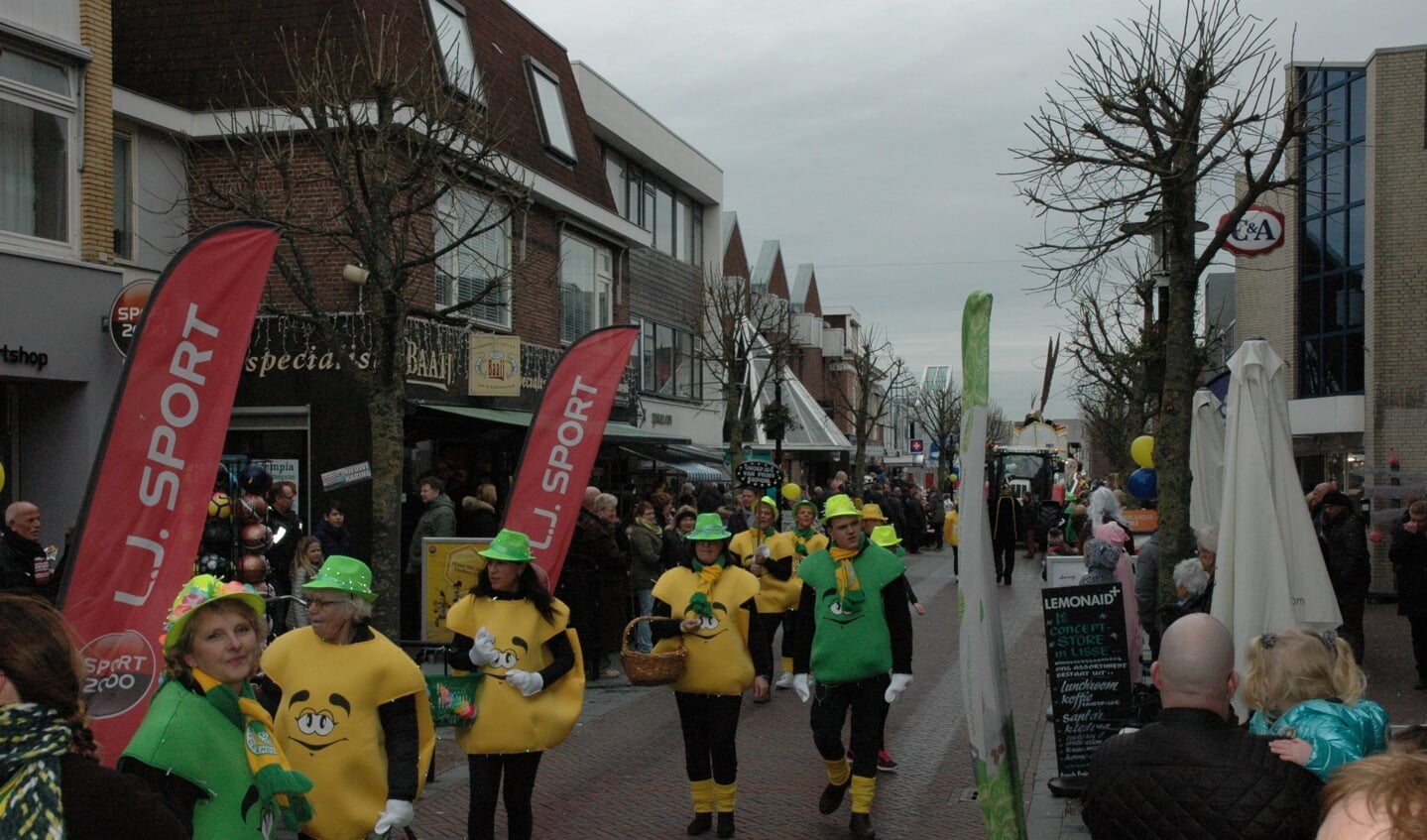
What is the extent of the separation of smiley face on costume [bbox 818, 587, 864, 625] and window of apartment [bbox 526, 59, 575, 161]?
55.6ft

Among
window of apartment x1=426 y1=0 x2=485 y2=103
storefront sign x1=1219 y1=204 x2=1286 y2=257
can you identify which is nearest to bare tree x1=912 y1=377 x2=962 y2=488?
window of apartment x1=426 y1=0 x2=485 y2=103

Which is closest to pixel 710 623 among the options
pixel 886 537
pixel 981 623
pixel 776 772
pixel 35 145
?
pixel 776 772

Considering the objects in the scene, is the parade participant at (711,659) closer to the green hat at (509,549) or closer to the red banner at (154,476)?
the green hat at (509,549)

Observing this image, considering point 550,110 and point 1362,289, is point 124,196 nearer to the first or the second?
point 550,110

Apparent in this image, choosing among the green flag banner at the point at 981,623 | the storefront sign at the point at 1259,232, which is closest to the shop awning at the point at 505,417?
the storefront sign at the point at 1259,232

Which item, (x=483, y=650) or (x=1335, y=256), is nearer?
(x=483, y=650)

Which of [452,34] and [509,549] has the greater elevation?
[452,34]

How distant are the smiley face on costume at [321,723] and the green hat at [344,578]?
379 mm

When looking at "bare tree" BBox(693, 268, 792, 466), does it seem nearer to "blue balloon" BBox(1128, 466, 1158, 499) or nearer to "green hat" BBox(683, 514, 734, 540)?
"blue balloon" BBox(1128, 466, 1158, 499)

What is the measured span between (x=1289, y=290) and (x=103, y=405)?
24722mm

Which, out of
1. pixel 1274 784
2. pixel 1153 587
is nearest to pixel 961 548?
pixel 1274 784

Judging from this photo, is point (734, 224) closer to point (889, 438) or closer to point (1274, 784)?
point (1274, 784)

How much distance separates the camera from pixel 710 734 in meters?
7.20

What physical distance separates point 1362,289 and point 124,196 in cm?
2350
